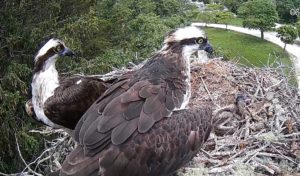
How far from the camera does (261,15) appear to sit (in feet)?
79.7

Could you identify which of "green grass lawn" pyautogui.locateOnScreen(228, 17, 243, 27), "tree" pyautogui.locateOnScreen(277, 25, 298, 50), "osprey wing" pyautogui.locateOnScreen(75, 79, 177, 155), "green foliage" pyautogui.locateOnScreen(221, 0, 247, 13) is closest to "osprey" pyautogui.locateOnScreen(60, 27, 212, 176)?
"osprey wing" pyautogui.locateOnScreen(75, 79, 177, 155)

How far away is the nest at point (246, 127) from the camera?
4.93 m

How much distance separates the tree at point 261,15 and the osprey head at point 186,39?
2016 centimetres

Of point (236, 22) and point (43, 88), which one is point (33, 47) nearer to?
point (43, 88)

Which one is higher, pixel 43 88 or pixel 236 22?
pixel 43 88

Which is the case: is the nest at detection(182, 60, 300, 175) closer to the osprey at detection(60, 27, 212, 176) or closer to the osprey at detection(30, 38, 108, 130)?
the osprey at detection(60, 27, 212, 176)

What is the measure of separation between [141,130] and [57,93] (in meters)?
1.31

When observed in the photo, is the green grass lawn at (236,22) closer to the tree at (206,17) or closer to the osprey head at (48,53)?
the tree at (206,17)

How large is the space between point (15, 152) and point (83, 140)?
5787mm

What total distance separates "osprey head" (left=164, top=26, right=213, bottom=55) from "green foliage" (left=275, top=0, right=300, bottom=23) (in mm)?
24394

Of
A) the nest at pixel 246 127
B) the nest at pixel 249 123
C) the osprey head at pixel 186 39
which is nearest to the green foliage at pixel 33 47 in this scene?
the nest at pixel 246 127

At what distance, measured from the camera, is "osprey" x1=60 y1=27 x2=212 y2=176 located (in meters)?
4.06

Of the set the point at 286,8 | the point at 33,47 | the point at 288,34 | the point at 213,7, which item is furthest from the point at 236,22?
the point at 33,47

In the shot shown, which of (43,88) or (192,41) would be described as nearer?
(192,41)
